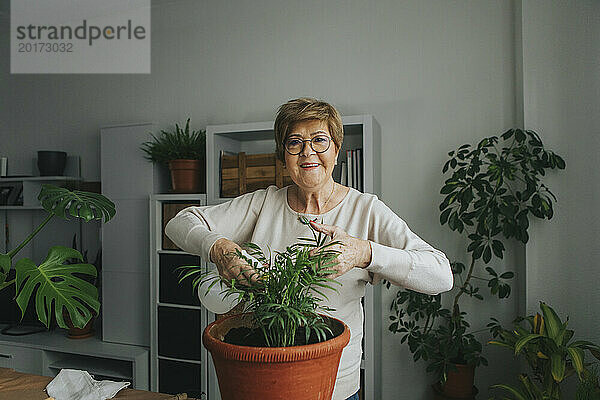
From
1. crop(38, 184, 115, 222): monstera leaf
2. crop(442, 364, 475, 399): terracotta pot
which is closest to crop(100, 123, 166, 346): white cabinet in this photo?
crop(38, 184, 115, 222): monstera leaf

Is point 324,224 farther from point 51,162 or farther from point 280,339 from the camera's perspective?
point 51,162

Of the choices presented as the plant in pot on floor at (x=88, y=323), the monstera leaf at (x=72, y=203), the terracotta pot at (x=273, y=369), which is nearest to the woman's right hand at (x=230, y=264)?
the terracotta pot at (x=273, y=369)

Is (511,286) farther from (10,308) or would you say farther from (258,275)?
(10,308)

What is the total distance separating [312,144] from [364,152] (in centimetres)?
146

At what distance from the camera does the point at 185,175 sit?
3064 mm

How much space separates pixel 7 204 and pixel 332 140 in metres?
3.64

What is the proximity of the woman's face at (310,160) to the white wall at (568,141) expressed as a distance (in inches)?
65.6

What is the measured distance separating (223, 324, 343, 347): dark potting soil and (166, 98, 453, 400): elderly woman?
6.9 inches

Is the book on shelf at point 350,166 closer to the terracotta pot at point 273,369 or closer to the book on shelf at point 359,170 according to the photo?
the book on shelf at point 359,170

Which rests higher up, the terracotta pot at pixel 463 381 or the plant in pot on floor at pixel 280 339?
the plant in pot on floor at pixel 280 339

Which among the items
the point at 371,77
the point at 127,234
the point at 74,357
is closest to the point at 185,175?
the point at 127,234

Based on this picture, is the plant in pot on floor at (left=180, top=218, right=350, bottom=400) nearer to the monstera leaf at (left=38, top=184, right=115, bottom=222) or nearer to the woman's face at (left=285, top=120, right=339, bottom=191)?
the woman's face at (left=285, top=120, right=339, bottom=191)

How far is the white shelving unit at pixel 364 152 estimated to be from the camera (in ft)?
8.32

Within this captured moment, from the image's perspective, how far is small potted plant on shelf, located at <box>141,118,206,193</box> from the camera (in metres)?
3.06
